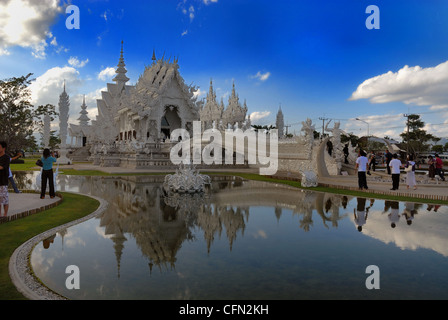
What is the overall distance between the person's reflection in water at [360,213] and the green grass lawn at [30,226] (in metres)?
6.92

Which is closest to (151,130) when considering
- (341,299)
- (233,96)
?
(233,96)

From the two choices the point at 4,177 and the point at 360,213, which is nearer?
the point at 4,177

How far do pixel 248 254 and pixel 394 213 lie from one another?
241 inches

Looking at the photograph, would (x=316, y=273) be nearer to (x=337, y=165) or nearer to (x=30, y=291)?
(x=30, y=291)

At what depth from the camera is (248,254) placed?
18.4 ft

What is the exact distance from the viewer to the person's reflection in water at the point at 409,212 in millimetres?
8659

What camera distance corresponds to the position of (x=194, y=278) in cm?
450

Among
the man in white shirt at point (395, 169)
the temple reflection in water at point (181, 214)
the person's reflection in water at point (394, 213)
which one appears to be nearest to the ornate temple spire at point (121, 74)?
the temple reflection in water at point (181, 214)

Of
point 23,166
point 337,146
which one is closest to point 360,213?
point 337,146

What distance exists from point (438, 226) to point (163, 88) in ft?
117

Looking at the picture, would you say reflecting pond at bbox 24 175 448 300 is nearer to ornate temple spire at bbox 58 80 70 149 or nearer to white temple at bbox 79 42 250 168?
white temple at bbox 79 42 250 168

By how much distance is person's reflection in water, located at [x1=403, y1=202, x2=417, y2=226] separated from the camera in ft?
28.4

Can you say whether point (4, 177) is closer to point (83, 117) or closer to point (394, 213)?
point (394, 213)

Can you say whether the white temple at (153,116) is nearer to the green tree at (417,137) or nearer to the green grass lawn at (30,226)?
the green grass lawn at (30,226)
